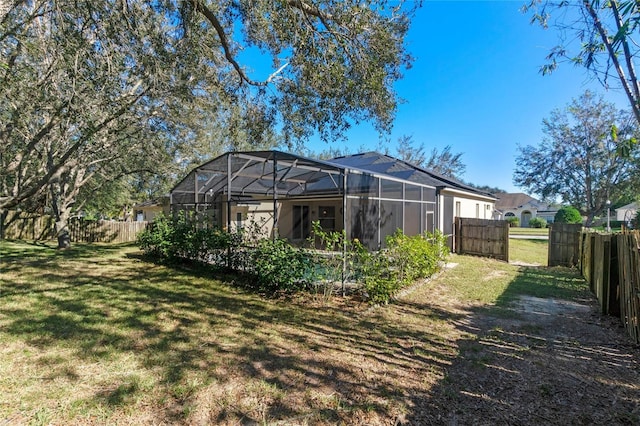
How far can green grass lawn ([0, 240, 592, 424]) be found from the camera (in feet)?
8.54

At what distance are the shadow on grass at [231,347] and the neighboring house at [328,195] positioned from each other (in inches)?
80.4

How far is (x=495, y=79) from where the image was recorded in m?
8.65

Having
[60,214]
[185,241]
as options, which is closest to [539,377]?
[185,241]

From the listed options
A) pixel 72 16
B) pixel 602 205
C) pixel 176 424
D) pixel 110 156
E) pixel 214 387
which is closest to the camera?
pixel 176 424

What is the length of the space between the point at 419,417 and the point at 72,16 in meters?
7.09

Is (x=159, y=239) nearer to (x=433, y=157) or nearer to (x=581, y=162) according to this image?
(x=581, y=162)

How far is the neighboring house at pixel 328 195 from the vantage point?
687 cm

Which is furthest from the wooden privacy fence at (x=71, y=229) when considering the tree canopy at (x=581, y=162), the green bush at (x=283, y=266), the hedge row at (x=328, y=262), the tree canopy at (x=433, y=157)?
the tree canopy at (x=581, y=162)

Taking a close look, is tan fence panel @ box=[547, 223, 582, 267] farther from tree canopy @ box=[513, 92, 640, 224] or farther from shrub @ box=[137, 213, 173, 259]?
shrub @ box=[137, 213, 173, 259]

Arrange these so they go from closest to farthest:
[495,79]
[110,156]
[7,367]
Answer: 1. [7,367]
2. [495,79]
3. [110,156]

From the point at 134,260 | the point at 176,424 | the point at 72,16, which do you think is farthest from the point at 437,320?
the point at 134,260

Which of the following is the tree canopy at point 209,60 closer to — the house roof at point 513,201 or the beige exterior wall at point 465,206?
the beige exterior wall at point 465,206

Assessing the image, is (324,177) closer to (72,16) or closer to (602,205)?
(72,16)

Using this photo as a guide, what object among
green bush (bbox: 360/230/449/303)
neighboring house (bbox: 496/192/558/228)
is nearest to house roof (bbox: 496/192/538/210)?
neighboring house (bbox: 496/192/558/228)
